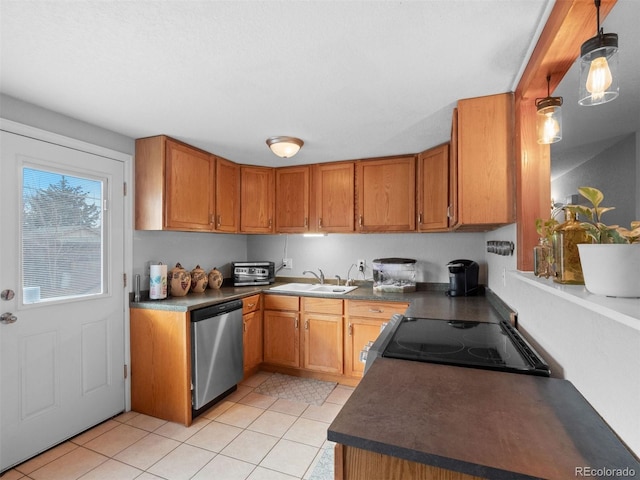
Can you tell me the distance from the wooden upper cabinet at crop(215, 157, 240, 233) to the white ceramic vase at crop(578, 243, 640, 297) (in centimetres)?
281

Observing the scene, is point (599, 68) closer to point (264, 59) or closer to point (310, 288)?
point (264, 59)

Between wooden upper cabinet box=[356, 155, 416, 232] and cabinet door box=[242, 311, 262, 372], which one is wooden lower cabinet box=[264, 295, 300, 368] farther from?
wooden upper cabinet box=[356, 155, 416, 232]

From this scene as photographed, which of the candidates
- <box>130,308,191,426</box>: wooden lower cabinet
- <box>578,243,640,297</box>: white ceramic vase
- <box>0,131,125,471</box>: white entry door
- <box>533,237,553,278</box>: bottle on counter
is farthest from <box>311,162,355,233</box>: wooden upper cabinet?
<box>578,243,640,297</box>: white ceramic vase

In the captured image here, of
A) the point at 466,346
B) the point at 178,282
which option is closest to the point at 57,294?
the point at 178,282

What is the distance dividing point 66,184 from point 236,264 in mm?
1688

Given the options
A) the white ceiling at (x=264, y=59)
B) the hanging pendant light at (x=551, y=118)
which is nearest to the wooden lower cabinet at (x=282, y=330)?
the white ceiling at (x=264, y=59)

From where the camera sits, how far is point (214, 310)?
247 centimetres

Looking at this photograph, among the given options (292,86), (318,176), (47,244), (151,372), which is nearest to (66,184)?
(47,244)

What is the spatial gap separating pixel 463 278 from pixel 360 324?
977 mm

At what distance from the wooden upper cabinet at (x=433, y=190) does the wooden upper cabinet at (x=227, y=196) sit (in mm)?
1819

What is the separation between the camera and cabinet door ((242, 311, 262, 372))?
292cm

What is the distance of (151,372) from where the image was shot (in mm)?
2400

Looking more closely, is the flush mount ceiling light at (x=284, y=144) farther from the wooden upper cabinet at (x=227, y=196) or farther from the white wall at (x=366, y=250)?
the white wall at (x=366, y=250)

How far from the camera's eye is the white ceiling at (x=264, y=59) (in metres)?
1.12
